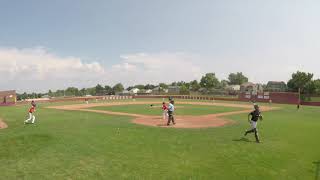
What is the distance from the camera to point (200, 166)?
12.2 meters

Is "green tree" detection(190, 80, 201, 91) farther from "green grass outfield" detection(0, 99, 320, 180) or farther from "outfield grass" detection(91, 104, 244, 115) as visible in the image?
"green grass outfield" detection(0, 99, 320, 180)

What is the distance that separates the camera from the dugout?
5762 cm

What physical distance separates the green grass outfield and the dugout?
1739 inches

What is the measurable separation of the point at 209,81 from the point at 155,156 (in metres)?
130

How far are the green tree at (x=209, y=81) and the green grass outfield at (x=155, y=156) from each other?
122m

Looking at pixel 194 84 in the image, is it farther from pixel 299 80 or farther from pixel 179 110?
pixel 179 110

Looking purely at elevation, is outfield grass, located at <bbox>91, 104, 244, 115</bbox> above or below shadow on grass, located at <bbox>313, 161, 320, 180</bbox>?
above

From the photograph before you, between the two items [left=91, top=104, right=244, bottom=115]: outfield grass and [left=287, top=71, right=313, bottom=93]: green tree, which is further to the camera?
[left=287, top=71, right=313, bottom=93]: green tree

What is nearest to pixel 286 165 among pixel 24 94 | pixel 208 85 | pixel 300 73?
pixel 24 94

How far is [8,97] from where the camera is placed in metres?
58.4

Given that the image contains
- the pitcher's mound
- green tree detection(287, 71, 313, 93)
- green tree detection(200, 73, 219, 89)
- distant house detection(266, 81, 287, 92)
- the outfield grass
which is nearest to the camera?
the pitcher's mound

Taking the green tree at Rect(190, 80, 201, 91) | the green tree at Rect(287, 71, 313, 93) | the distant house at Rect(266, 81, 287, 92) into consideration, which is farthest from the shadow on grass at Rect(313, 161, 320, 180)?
the distant house at Rect(266, 81, 287, 92)

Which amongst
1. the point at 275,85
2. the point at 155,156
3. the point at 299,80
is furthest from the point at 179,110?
the point at 275,85

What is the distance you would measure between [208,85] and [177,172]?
430 ft
